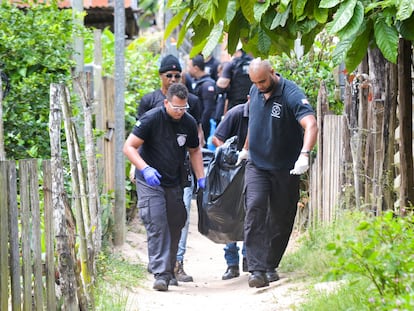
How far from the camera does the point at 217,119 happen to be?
16391 mm

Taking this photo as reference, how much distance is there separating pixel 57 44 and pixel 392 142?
134 inches

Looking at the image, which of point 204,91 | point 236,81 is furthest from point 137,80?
point 204,91

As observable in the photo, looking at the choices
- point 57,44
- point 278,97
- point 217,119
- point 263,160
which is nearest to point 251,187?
point 263,160

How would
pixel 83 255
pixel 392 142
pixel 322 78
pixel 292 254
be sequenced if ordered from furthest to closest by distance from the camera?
pixel 322 78 → pixel 292 254 → pixel 392 142 → pixel 83 255

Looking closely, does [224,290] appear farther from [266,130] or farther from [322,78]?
[322,78]

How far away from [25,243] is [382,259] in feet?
7.28

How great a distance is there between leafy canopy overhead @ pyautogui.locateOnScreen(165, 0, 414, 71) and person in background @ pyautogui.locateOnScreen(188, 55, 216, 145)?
10572 mm

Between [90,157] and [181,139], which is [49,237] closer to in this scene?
[90,157]

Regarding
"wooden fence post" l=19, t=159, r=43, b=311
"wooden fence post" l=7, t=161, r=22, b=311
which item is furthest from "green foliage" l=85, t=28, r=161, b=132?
"wooden fence post" l=7, t=161, r=22, b=311

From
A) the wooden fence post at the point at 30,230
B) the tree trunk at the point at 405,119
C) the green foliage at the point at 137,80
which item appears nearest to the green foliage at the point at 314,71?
the green foliage at the point at 137,80

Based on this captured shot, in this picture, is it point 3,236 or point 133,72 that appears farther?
point 133,72

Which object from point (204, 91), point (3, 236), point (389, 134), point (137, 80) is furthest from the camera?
point (204, 91)

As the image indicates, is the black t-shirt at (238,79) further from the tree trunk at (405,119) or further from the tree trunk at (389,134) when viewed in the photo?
the tree trunk at (405,119)

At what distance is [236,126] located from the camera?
33.3 ft
